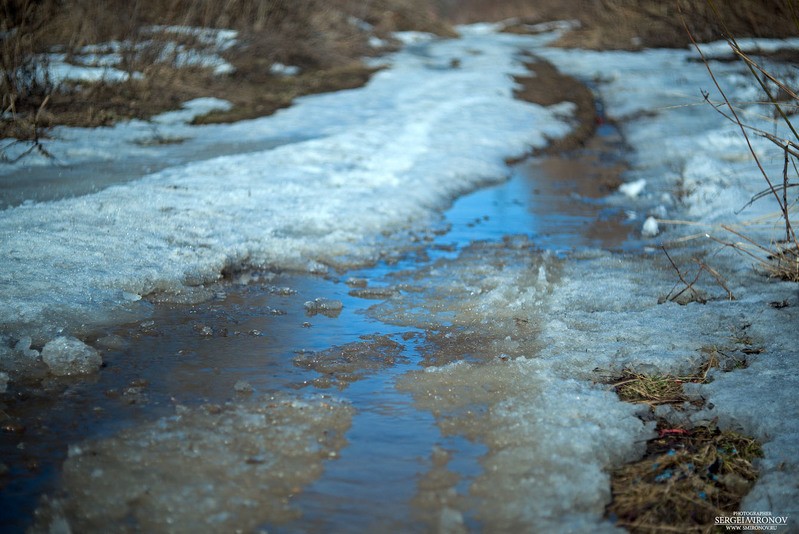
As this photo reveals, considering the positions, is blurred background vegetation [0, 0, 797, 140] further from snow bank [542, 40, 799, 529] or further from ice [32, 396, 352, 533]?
ice [32, 396, 352, 533]

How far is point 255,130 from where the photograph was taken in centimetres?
831

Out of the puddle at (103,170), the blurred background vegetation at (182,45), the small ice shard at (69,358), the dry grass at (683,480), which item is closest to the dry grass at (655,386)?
the dry grass at (683,480)

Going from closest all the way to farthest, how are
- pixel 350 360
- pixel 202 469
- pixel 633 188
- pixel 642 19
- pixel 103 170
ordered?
pixel 202 469, pixel 350 360, pixel 103 170, pixel 633 188, pixel 642 19

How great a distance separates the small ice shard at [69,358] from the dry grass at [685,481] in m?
2.13

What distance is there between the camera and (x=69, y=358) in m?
3.11

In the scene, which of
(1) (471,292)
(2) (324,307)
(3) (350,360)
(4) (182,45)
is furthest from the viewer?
(4) (182,45)

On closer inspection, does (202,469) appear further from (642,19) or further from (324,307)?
(642,19)

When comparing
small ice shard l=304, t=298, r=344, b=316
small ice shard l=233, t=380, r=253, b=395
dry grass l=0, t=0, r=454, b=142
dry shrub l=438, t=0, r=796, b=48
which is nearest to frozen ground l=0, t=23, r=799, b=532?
small ice shard l=233, t=380, r=253, b=395

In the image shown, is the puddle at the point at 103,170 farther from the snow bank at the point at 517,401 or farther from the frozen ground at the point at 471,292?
the snow bank at the point at 517,401

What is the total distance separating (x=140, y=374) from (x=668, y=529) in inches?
83.2

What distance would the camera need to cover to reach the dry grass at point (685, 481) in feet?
7.62

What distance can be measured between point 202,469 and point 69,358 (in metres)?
1.00

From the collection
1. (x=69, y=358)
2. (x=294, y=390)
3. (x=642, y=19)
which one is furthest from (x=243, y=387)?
(x=642, y=19)

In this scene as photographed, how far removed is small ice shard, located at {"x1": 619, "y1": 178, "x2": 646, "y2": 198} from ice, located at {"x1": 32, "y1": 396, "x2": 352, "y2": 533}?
4.69m
